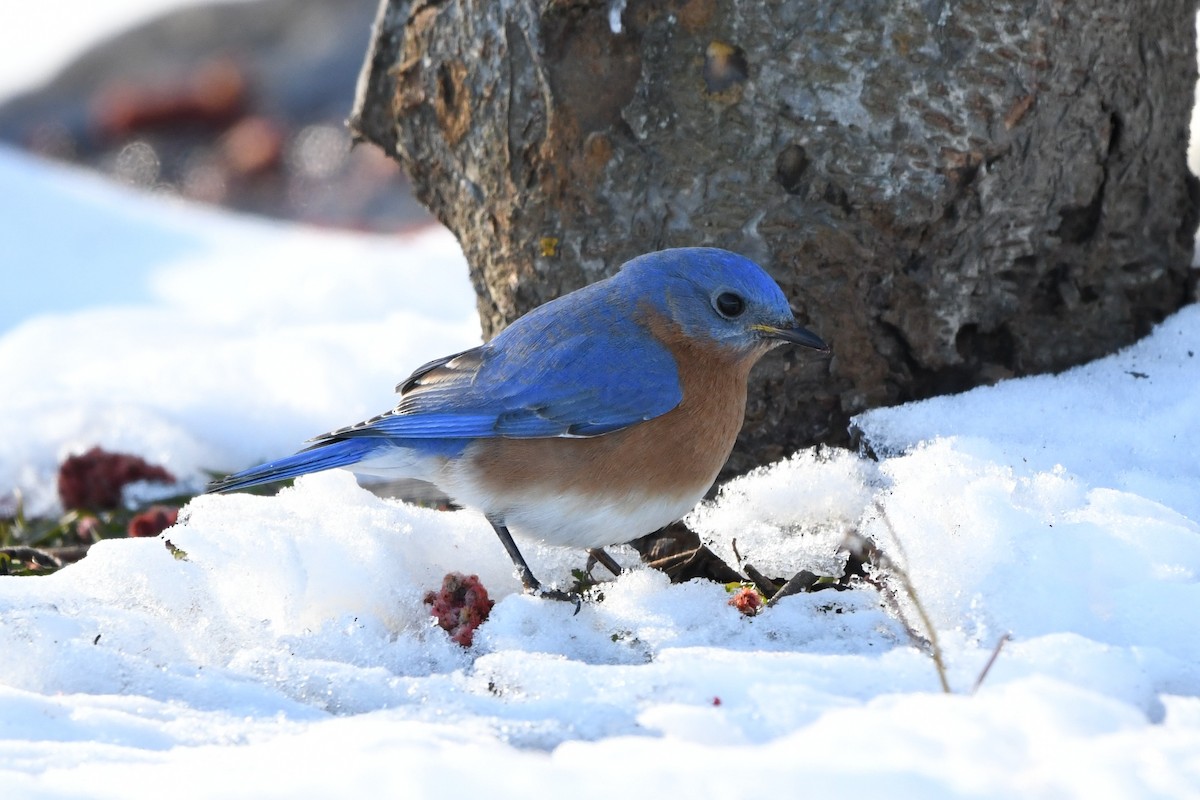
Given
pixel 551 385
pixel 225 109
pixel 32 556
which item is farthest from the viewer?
pixel 225 109

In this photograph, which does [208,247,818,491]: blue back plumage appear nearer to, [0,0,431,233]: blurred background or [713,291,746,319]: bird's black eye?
[713,291,746,319]: bird's black eye

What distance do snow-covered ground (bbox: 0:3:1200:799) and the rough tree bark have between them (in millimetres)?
239

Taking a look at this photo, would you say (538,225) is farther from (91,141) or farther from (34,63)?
(34,63)

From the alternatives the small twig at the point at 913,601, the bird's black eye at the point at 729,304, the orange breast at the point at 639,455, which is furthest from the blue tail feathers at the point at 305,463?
the small twig at the point at 913,601

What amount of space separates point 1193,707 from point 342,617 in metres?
1.85

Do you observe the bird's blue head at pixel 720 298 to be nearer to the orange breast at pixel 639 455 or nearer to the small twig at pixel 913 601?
the orange breast at pixel 639 455

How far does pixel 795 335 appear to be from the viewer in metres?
3.50

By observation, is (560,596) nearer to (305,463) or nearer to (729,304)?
(305,463)

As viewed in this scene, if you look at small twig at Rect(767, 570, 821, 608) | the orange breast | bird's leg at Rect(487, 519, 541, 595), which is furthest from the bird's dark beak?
bird's leg at Rect(487, 519, 541, 595)

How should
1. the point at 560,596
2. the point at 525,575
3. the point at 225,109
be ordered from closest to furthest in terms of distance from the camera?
the point at 560,596
the point at 525,575
the point at 225,109

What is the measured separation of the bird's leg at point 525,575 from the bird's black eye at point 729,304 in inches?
32.8

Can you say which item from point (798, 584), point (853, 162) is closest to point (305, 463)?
point (798, 584)

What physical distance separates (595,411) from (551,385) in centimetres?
15

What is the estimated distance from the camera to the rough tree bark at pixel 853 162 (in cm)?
370
